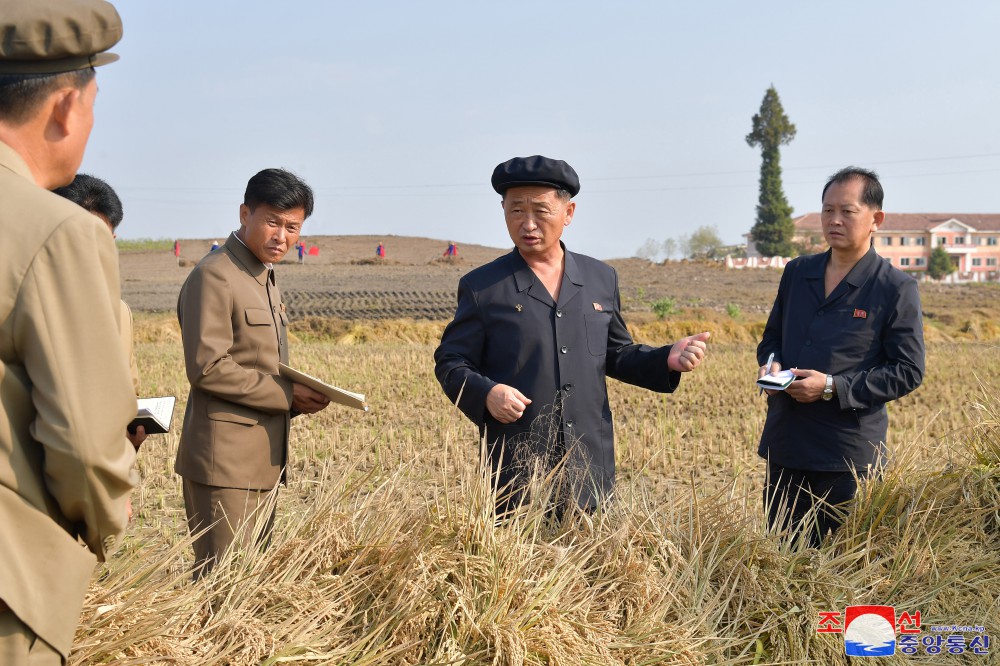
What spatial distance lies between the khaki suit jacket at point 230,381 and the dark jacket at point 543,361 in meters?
0.67

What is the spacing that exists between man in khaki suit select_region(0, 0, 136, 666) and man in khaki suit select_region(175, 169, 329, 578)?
1.48 metres

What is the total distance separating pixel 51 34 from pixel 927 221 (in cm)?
8066

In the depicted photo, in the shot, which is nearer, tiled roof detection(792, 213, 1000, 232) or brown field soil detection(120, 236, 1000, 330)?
brown field soil detection(120, 236, 1000, 330)

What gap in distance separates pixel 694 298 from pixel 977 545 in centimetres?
2360

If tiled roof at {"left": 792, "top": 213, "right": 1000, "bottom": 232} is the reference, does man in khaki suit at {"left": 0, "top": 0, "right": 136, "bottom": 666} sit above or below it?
below

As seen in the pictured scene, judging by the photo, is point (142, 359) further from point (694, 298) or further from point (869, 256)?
point (694, 298)

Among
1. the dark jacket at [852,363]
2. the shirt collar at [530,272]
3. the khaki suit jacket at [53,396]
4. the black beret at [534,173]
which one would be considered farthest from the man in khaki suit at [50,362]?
the dark jacket at [852,363]

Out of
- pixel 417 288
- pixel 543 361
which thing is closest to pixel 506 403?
pixel 543 361

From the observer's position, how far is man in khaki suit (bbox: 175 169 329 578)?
3.22m

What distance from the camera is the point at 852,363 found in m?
3.90

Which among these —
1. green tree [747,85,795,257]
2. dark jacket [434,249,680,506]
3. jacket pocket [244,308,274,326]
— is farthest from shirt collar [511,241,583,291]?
green tree [747,85,795,257]

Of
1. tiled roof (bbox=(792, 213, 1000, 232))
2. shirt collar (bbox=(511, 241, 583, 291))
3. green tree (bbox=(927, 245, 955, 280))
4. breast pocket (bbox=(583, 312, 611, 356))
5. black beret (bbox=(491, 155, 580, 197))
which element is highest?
tiled roof (bbox=(792, 213, 1000, 232))

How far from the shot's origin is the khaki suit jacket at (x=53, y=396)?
1.52m

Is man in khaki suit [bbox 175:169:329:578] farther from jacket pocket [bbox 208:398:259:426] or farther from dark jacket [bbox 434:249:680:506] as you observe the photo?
dark jacket [bbox 434:249:680:506]
